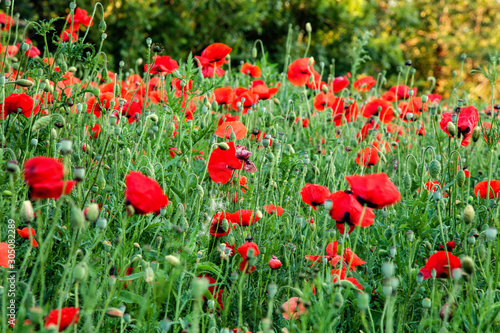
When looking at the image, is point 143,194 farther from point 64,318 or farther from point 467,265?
point 467,265

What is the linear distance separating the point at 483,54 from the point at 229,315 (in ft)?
41.0

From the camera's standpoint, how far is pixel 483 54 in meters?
12.1

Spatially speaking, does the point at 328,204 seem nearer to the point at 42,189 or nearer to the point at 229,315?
the point at 229,315

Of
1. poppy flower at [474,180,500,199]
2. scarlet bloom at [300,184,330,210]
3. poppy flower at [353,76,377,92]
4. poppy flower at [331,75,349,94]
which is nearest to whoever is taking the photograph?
scarlet bloom at [300,184,330,210]

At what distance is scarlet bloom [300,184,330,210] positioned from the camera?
157 cm

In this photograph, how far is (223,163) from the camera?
171 cm

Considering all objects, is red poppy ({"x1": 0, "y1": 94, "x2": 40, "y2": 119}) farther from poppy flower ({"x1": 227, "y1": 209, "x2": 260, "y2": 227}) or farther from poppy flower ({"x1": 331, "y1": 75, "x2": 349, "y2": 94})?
poppy flower ({"x1": 331, "y1": 75, "x2": 349, "y2": 94})

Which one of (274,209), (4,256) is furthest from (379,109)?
(4,256)

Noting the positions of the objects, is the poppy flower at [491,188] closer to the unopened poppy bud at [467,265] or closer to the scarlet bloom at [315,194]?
the scarlet bloom at [315,194]

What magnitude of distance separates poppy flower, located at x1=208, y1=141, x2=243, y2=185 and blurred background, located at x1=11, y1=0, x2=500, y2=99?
2.26m

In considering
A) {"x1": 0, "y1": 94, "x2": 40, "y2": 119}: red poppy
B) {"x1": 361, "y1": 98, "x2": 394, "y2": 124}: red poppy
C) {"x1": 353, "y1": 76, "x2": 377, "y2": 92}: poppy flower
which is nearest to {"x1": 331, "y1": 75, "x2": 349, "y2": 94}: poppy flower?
{"x1": 353, "y1": 76, "x2": 377, "y2": 92}: poppy flower

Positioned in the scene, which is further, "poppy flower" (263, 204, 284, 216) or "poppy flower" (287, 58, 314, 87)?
"poppy flower" (287, 58, 314, 87)

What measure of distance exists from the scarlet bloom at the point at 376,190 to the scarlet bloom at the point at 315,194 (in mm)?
360

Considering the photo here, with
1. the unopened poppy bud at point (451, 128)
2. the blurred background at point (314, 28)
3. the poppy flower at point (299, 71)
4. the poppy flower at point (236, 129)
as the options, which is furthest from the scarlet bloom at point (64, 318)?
the blurred background at point (314, 28)
